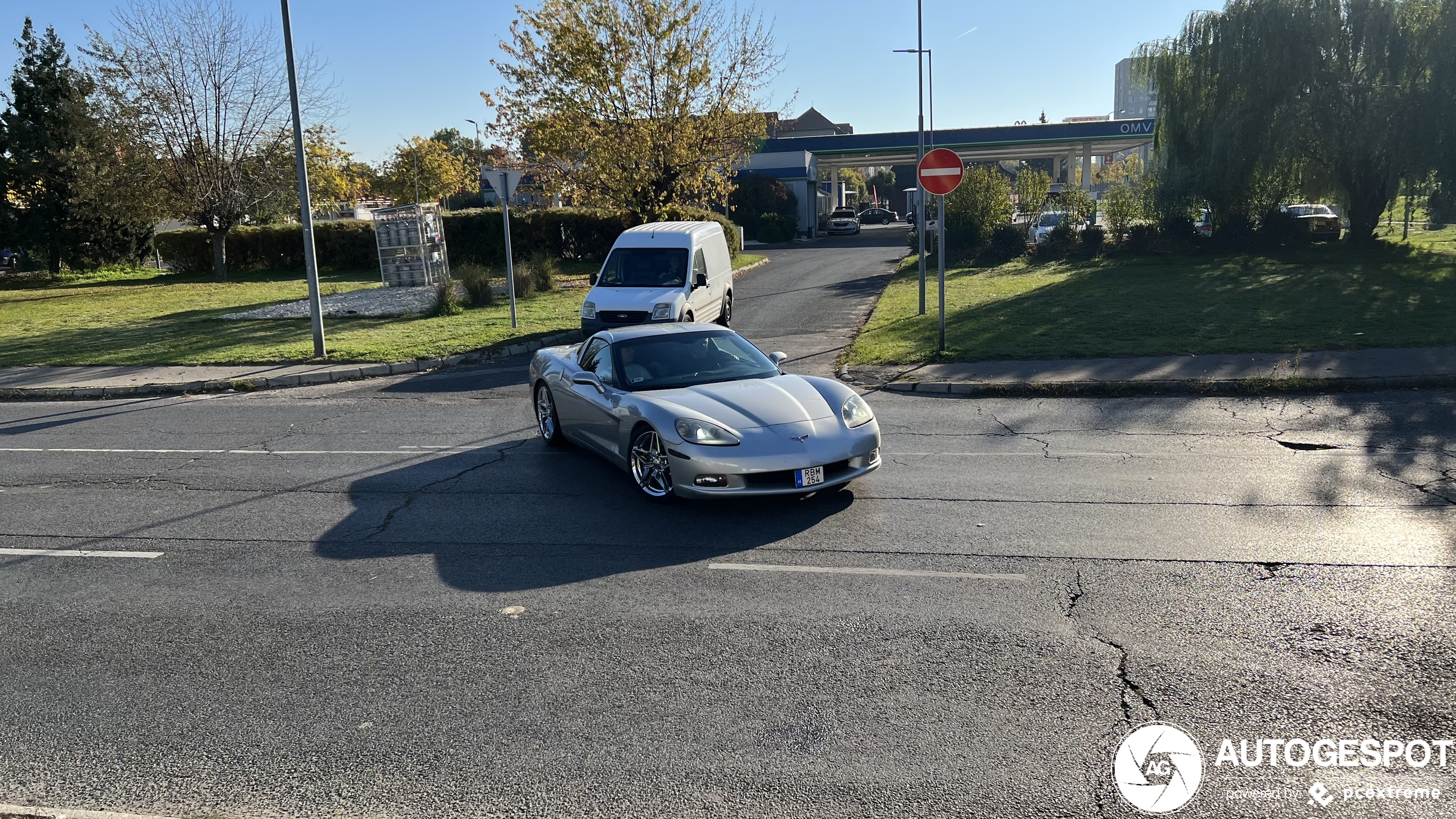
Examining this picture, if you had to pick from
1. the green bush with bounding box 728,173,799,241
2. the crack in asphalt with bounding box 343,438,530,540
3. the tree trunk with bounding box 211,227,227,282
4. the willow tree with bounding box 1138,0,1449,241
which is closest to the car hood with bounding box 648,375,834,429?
the crack in asphalt with bounding box 343,438,530,540

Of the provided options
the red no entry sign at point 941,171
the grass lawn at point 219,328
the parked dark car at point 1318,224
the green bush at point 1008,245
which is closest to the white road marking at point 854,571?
the red no entry sign at point 941,171

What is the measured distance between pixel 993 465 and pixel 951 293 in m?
14.0

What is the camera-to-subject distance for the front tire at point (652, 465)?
767cm

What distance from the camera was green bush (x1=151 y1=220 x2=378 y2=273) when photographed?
36.4 meters

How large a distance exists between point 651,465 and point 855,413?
5.40 feet

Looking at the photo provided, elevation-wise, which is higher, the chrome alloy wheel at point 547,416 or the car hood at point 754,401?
the car hood at point 754,401

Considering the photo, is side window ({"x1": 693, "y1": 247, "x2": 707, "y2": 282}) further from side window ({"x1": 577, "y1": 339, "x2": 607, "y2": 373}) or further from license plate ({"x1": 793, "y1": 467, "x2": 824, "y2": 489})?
license plate ({"x1": 793, "y1": 467, "x2": 824, "y2": 489})

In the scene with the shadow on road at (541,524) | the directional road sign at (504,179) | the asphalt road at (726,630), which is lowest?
the asphalt road at (726,630)

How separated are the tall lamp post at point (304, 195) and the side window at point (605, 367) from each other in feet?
29.7

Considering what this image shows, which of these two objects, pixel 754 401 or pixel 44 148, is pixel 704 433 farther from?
pixel 44 148

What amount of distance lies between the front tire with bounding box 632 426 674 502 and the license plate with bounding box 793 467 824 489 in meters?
0.96

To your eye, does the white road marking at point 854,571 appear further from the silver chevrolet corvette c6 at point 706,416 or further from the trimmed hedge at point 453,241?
the trimmed hedge at point 453,241

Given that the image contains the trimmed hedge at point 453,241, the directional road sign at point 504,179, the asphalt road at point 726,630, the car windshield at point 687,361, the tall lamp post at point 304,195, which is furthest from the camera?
the trimmed hedge at point 453,241

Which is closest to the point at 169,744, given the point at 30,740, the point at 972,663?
the point at 30,740
